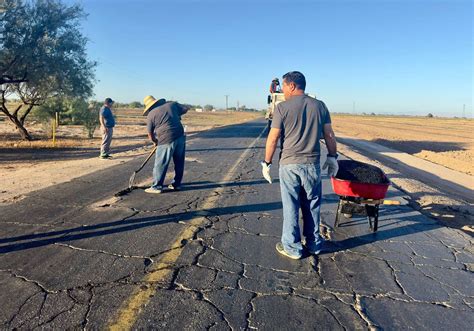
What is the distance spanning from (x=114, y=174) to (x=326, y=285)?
7074 millimetres

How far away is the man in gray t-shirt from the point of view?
4324mm

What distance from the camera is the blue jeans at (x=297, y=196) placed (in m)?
4.37

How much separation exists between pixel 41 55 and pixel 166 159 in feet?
48.2

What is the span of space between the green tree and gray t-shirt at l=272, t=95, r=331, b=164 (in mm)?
17419

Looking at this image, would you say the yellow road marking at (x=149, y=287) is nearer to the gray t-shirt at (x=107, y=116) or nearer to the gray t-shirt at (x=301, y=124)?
the gray t-shirt at (x=301, y=124)

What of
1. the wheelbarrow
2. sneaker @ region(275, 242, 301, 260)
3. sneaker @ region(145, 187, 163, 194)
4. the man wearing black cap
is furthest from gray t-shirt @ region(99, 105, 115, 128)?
sneaker @ region(275, 242, 301, 260)

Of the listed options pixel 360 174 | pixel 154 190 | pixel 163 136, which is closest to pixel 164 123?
pixel 163 136

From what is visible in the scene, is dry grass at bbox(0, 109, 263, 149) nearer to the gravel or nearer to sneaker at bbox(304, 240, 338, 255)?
the gravel

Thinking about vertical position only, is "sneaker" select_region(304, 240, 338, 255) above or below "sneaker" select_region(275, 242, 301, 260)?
below

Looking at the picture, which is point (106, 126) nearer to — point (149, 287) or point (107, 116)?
point (107, 116)

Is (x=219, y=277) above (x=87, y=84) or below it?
below

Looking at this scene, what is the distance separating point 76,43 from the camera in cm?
2052

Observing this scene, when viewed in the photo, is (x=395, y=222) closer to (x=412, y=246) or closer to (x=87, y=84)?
(x=412, y=246)

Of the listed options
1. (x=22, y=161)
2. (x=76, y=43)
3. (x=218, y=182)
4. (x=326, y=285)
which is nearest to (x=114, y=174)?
(x=218, y=182)
